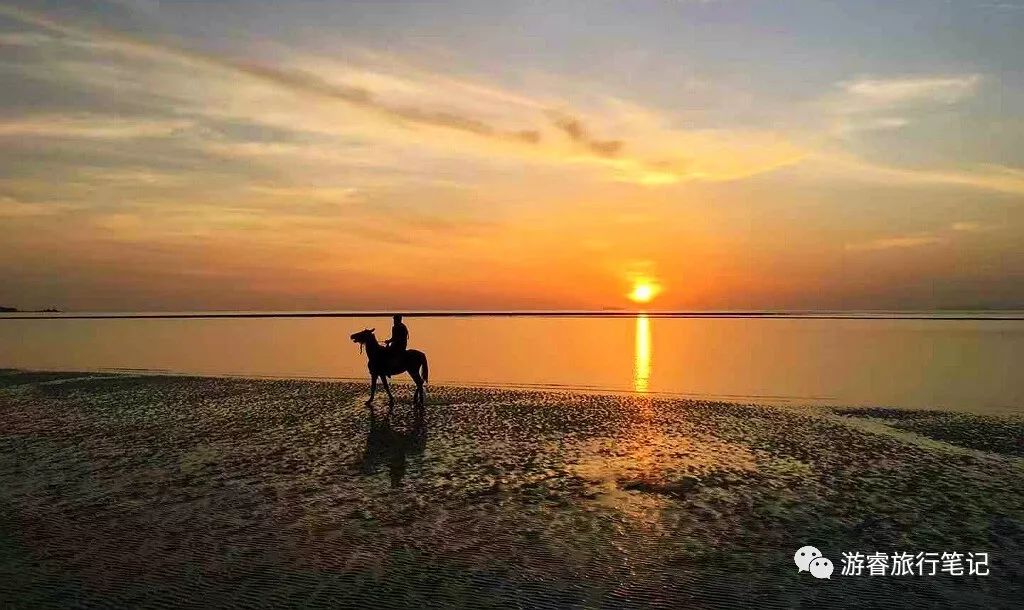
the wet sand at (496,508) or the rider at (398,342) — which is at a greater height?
the rider at (398,342)

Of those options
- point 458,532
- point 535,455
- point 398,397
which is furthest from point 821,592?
point 398,397

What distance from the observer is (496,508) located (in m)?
11.0

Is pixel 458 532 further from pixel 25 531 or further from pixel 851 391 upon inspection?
pixel 851 391

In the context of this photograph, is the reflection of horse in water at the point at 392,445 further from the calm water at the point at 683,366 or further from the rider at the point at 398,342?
the calm water at the point at 683,366

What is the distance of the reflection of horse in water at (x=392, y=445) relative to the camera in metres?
13.8

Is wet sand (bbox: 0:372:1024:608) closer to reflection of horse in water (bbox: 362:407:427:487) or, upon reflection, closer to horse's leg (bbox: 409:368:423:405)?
reflection of horse in water (bbox: 362:407:427:487)

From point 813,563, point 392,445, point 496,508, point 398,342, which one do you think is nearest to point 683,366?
point 398,342

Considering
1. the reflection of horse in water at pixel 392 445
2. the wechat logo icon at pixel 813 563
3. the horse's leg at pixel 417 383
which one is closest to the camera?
the wechat logo icon at pixel 813 563

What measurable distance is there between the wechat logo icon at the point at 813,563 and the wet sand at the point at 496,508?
9.6 inches

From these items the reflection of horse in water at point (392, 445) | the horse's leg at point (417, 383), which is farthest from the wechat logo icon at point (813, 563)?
the horse's leg at point (417, 383)

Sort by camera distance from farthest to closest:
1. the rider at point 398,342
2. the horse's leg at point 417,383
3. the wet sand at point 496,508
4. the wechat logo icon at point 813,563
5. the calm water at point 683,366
Answer: the calm water at point 683,366
the rider at point 398,342
the horse's leg at point 417,383
the wechat logo icon at point 813,563
the wet sand at point 496,508

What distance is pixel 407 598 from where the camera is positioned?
7535 millimetres

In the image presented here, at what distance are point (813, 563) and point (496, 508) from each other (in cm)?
496

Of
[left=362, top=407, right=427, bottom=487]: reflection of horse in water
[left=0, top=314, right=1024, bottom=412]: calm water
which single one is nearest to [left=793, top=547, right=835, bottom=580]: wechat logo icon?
[left=362, top=407, right=427, bottom=487]: reflection of horse in water
